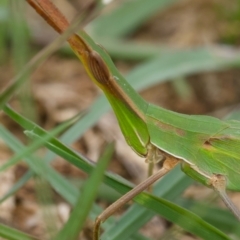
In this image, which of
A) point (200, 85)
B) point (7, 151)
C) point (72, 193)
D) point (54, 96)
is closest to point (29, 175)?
point (72, 193)

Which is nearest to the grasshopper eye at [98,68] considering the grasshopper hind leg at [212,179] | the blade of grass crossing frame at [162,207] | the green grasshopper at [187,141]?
the green grasshopper at [187,141]

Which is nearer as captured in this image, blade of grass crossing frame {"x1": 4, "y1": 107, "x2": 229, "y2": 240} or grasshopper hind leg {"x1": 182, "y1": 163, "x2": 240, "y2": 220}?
blade of grass crossing frame {"x1": 4, "y1": 107, "x2": 229, "y2": 240}

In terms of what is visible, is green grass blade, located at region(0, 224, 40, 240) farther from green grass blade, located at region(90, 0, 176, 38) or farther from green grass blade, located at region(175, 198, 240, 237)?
green grass blade, located at region(90, 0, 176, 38)

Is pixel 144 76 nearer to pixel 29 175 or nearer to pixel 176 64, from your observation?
pixel 176 64

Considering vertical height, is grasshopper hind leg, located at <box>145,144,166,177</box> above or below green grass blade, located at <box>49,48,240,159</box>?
below

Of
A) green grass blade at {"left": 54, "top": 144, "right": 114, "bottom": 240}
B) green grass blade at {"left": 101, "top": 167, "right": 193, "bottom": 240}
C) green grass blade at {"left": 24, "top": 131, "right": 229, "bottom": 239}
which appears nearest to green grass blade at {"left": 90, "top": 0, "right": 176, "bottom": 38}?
green grass blade at {"left": 101, "top": 167, "right": 193, "bottom": 240}

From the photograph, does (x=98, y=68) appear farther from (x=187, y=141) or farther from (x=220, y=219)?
(x=220, y=219)

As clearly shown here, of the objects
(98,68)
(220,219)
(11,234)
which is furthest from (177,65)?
(11,234)
